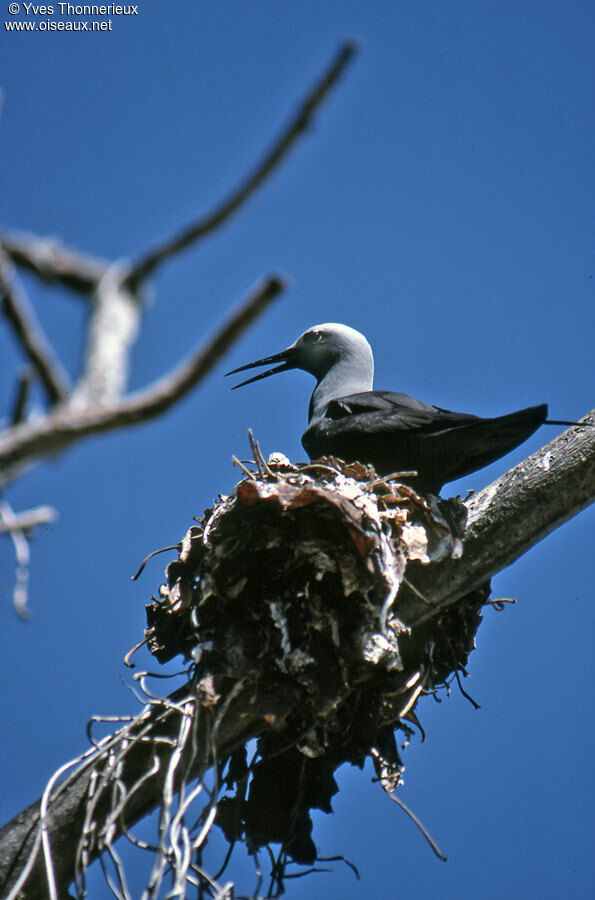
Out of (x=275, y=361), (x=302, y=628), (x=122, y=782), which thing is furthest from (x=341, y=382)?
(x=122, y=782)

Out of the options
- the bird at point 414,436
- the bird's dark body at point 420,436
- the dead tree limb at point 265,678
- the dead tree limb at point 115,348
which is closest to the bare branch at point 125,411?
the dead tree limb at point 115,348

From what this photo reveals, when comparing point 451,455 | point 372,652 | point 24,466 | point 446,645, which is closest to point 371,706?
point 372,652

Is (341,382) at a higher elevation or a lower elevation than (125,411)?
higher

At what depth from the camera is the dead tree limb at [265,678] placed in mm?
2865

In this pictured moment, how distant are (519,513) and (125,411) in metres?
2.78

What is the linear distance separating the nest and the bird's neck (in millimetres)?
1946

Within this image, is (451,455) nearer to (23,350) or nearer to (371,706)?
(371,706)

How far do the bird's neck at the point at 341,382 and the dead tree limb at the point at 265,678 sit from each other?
1.80m

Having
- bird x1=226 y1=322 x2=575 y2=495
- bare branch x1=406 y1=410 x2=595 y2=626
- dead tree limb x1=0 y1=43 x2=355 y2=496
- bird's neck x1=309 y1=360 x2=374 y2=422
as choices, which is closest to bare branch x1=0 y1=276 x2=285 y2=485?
dead tree limb x1=0 y1=43 x2=355 y2=496

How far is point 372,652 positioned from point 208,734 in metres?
0.67

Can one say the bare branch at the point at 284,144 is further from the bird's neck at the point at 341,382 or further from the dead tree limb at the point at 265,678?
the bird's neck at the point at 341,382

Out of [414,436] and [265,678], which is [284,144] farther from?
[414,436]

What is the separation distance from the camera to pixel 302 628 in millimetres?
3262

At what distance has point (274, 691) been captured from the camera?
316cm
